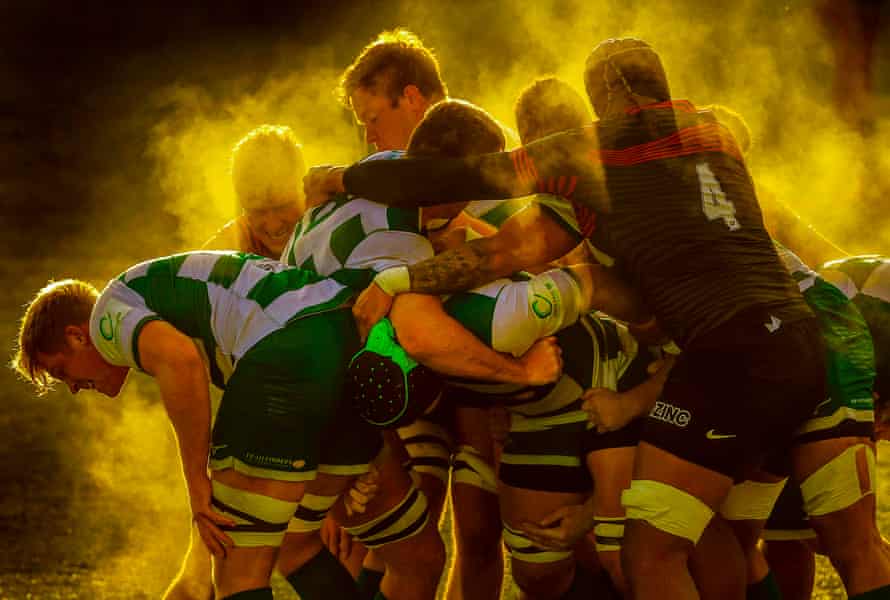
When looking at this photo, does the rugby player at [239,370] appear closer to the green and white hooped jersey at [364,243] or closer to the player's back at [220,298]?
the player's back at [220,298]

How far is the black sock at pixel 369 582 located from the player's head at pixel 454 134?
1515mm

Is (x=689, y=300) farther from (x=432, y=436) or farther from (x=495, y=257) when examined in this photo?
(x=432, y=436)

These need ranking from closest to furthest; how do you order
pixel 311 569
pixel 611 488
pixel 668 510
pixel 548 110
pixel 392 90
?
1. pixel 668 510
2. pixel 611 488
3. pixel 311 569
4. pixel 548 110
5. pixel 392 90

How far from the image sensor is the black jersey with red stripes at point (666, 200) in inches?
140

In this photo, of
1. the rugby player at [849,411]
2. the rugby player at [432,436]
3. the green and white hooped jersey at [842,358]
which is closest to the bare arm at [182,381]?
the rugby player at [432,436]

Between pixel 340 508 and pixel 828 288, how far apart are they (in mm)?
1782

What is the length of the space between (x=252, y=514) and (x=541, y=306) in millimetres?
1056

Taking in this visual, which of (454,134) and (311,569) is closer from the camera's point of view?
(454,134)

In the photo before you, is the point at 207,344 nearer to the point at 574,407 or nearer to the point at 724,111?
the point at 574,407

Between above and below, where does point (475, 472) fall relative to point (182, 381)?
below

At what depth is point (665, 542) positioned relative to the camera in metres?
3.55

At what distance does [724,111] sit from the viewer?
195 inches

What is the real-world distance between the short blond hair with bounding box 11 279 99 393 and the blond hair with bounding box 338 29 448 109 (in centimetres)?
155

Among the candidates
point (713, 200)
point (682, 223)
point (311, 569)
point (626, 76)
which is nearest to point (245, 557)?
point (311, 569)
